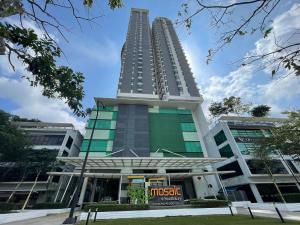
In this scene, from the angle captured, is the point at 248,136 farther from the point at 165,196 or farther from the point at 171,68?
the point at 171,68

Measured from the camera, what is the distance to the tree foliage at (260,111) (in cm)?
4388

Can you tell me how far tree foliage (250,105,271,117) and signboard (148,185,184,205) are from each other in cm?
3625

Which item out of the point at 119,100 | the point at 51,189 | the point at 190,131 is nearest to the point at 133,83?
the point at 119,100

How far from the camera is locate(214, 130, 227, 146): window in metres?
33.6

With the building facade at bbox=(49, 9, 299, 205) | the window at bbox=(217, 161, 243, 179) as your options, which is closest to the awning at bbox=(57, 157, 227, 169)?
the building facade at bbox=(49, 9, 299, 205)

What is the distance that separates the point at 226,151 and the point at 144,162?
15.5 m

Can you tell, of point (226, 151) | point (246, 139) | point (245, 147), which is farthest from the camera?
point (226, 151)

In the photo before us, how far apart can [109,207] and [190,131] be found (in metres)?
26.0

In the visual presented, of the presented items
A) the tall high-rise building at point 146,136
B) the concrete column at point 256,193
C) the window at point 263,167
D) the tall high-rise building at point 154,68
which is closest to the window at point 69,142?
the tall high-rise building at point 146,136

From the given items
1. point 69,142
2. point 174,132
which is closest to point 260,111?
point 174,132

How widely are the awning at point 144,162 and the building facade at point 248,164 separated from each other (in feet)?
16.8

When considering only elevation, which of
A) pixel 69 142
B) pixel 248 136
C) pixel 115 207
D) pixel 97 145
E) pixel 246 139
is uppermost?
pixel 69 142

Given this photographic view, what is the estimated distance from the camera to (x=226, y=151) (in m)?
32.4

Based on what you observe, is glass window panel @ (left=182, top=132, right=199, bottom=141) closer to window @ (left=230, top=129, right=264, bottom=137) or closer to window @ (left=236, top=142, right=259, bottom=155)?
window @ (left=230, top=129, right=264, bottom=137)
